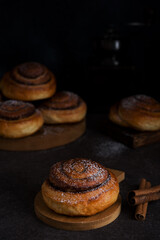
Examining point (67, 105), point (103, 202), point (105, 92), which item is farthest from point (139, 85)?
point (103, 202)

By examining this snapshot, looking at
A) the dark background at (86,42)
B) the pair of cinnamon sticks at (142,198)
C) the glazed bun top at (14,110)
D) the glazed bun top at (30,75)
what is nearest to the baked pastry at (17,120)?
the glazed bun top at (14,110)

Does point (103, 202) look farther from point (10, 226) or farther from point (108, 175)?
point (10, 226)

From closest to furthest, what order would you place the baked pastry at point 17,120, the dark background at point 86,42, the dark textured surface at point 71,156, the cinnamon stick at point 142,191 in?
the dark textured surface at point 71,156, the cinnamon stick at point 142,191, the baked pastry at point 17,120, the dark background at point 86,42

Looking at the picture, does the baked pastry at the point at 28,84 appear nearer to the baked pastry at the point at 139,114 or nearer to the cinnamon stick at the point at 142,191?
the baked pastry at the point at 139,114

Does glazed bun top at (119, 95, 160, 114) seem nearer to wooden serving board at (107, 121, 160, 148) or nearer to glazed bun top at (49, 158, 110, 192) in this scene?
wooden serving board at (107, 121, 160, 148)

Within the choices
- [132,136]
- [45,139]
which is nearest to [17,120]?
[45,139]

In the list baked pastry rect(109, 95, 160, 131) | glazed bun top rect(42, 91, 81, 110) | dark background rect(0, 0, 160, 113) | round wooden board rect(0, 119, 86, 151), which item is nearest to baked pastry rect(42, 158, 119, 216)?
round wooden board rect(0, 119, 86, 151)

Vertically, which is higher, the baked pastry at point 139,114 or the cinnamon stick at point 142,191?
the cinnamon stick at point 142,191
